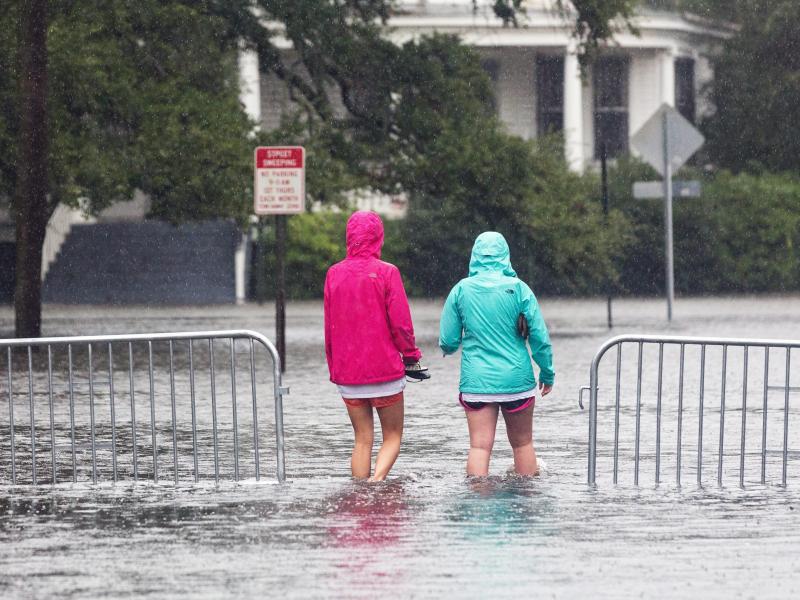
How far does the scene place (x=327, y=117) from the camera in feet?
87.7

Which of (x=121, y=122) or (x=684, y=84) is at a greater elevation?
(x=684, y=84)

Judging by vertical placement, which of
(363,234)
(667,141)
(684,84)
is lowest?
(363,234)

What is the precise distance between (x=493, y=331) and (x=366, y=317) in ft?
2.14

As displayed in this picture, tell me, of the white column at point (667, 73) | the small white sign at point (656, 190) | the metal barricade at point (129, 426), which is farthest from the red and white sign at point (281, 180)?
the white column at point (667, 73)

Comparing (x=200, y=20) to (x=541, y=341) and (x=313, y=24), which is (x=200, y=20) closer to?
(x=313, y=24)

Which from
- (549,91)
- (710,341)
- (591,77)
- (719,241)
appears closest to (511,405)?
(710,341)

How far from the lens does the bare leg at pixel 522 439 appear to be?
10.1 metres

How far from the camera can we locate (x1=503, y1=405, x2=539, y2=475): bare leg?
10.1 metres

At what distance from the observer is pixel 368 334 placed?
10.0 m

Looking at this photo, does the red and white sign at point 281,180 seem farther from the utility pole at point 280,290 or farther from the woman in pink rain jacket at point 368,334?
the woman in pink rain jacket at point 368,334

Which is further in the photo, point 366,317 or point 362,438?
point 362,438

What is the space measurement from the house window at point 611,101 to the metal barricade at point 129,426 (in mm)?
33791

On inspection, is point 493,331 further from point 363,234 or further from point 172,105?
point 172,105

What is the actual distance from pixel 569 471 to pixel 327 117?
53.5 feet
